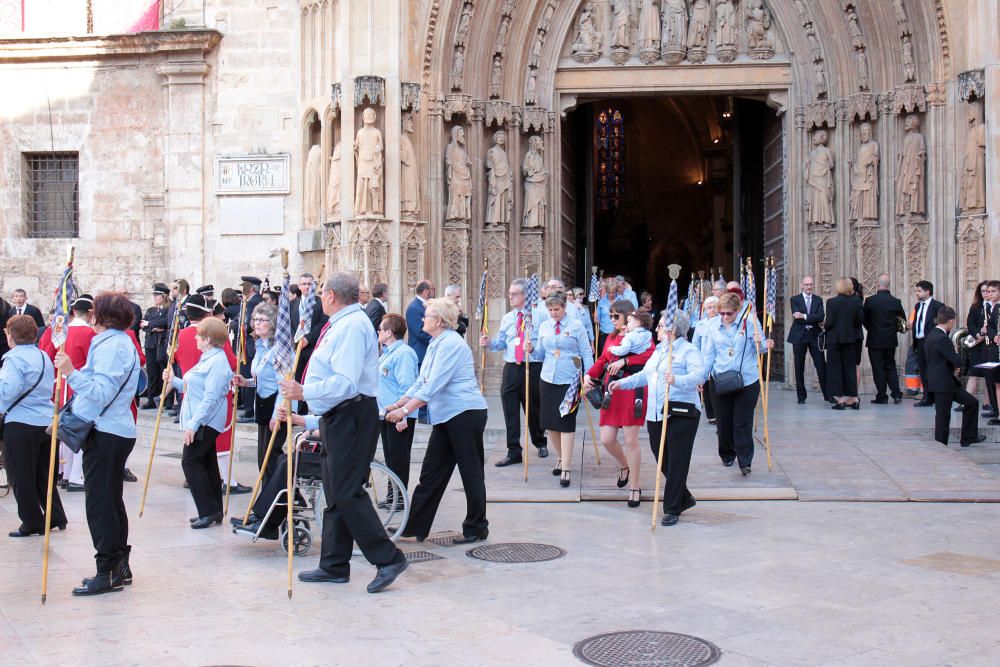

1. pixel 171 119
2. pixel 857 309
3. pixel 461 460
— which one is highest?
pixel 171 119

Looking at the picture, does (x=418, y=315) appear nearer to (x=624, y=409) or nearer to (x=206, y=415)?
(x=624, y=409)

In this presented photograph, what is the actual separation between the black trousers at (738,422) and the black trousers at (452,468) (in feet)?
10.8

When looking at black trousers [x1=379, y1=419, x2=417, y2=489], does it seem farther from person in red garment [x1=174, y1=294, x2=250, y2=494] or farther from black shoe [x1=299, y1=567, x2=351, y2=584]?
black shoe [x1=299, y1=567, x2=351, y2=584]

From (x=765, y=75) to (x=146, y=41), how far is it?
32.4 feet

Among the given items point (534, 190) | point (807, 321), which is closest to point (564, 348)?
point (807, 321)

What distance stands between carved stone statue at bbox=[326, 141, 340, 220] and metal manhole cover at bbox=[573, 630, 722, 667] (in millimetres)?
11527

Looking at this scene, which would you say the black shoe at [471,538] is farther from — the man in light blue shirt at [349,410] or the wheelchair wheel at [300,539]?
the man in light blue shirt at [349,410]

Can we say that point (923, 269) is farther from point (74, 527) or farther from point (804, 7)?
point (74, 527)

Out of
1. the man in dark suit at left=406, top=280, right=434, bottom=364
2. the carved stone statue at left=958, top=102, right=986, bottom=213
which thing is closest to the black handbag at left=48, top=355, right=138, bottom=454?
the man in dark suit at left=406, top=280, right=434, bottom=364

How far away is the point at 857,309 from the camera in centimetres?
1481

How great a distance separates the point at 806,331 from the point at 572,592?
9885mm

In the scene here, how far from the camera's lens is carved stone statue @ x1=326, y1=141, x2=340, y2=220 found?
650 inches

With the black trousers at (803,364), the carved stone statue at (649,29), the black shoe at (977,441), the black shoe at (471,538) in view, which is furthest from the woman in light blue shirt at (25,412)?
the carved stone statue at (649,29)

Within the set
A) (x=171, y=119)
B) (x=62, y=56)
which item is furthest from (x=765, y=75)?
(x=62, y=56)
